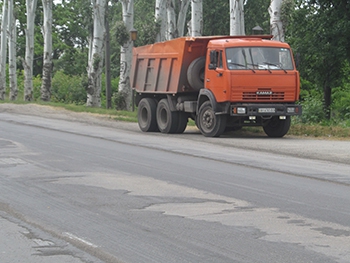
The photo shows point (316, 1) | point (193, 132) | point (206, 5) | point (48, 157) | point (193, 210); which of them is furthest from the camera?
point (206, 5)

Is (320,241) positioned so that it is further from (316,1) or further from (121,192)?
(316,1)

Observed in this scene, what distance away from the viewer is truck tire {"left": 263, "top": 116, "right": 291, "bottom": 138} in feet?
81.0

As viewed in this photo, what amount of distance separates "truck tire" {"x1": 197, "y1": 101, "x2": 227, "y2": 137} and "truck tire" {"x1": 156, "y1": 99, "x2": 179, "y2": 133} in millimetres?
1460

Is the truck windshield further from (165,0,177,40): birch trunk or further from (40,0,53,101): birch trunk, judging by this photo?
(40,0,53,101): birch trunk

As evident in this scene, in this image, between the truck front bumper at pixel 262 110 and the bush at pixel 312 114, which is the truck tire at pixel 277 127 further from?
the bush at pixel 312 114

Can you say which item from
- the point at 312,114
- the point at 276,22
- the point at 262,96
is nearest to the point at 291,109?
the point at 262,96

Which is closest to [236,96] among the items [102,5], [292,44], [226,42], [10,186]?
[226,42]

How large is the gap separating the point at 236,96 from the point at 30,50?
1288 inches

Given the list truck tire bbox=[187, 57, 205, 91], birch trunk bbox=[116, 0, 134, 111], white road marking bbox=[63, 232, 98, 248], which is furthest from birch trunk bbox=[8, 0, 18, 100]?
white road marking bbox=[63, 232, 98, 248]

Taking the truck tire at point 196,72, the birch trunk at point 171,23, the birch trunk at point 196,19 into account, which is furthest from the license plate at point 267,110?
the birch trunk at point 171,23

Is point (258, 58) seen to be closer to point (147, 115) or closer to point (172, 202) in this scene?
point (147, 115)

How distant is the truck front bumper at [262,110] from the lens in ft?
77.7

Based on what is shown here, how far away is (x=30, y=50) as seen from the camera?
54.2m

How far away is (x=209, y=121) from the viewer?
2461 centimetres
